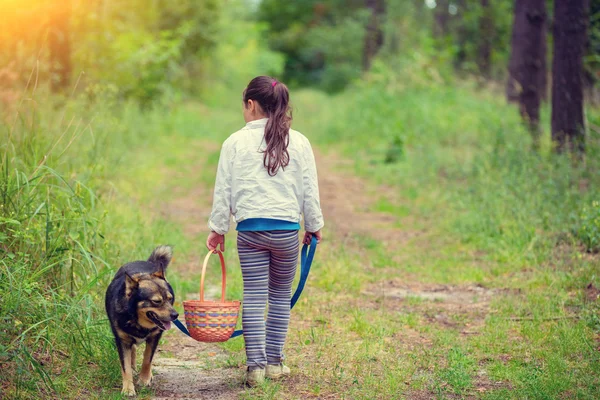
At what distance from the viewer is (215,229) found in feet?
15.9

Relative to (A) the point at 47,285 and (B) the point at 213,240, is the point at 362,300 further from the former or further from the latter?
(A) the point at 47,285

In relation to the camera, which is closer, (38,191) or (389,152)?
(38,191)

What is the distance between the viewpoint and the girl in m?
4.79

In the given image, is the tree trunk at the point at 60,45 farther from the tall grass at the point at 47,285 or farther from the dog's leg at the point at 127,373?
the dog's leg at the point at 127,373

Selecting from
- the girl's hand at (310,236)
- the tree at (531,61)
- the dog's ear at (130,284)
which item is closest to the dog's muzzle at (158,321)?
the dog's ear at (130,284)

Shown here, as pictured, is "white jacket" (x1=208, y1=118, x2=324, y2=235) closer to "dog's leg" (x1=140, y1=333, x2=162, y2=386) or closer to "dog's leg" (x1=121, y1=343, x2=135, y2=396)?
"dog's leg" (x1=140, y1=333, x2=162, y2=386)

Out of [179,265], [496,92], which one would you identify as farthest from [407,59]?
[179,265]

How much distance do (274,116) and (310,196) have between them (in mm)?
582

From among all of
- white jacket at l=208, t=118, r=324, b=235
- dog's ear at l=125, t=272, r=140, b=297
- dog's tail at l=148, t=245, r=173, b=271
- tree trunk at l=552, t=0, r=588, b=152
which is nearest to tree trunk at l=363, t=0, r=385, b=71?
tree trunk at l=552, t=0, r=588, b=152

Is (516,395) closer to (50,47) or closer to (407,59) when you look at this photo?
(50,47)

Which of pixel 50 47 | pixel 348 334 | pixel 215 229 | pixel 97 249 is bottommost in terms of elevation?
pixel 348 334

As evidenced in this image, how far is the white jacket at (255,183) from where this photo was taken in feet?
15.7

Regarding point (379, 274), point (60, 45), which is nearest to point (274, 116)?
point (379, 274)

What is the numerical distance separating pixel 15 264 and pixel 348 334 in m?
2.69
